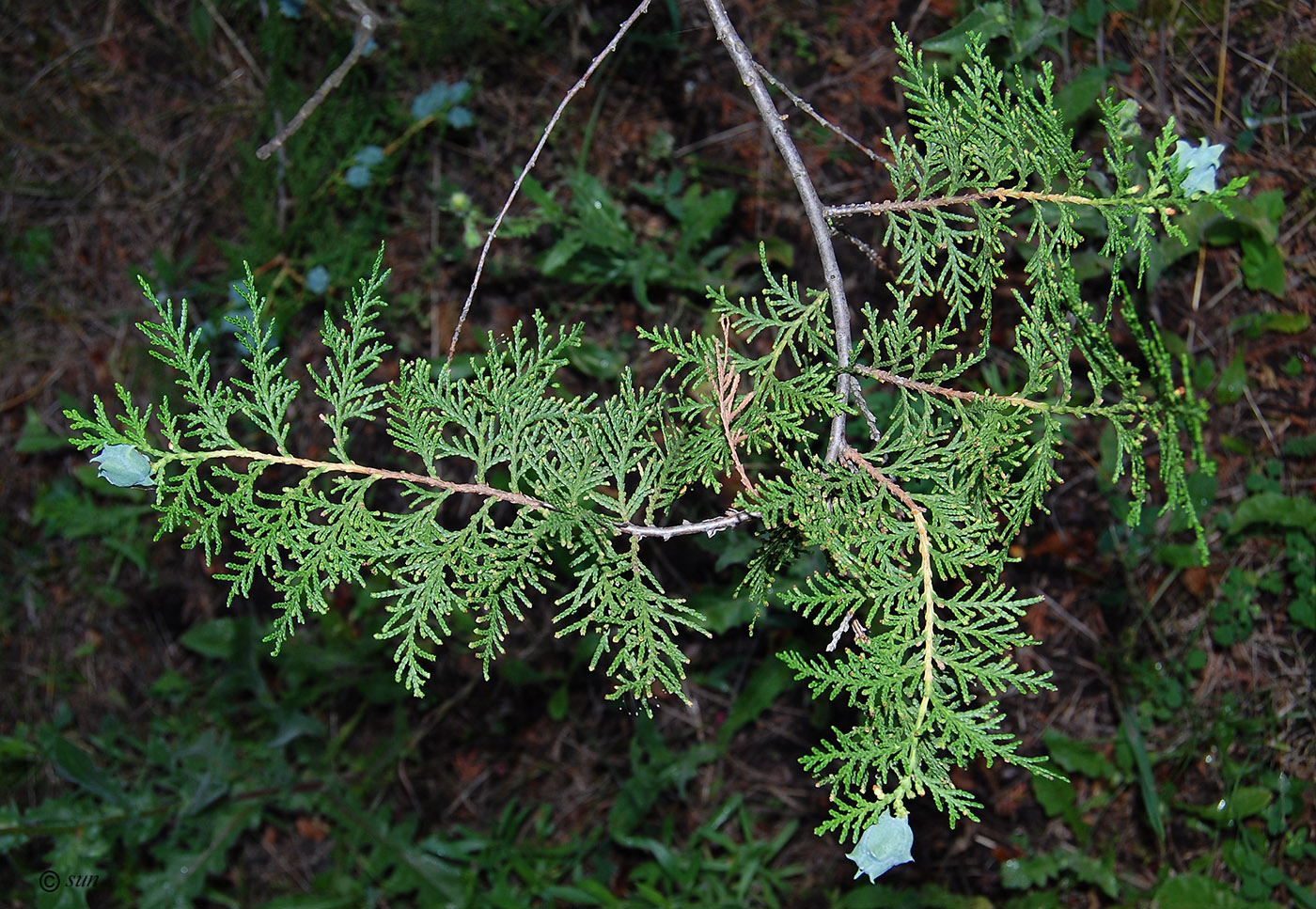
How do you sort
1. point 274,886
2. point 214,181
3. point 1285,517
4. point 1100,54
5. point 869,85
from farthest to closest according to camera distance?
point 214,181, point 274,886, point 869,85, point 1100,54, point 1285,517

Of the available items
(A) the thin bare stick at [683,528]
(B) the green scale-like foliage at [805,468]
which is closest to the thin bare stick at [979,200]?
(B) the green scale-like foliage at [805,468]

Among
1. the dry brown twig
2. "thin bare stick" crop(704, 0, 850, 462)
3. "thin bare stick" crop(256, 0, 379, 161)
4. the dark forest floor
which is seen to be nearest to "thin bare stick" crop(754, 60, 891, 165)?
"thin bare stick" crop(704, 0, 850, 462)

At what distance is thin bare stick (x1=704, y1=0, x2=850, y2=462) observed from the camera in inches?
70.9

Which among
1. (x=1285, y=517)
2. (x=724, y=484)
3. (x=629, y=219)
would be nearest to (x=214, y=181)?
(x=629, y=219)

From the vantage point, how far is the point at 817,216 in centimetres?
191

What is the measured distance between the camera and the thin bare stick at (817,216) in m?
1.80

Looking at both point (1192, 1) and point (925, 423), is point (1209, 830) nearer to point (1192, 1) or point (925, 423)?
point (925, 423)

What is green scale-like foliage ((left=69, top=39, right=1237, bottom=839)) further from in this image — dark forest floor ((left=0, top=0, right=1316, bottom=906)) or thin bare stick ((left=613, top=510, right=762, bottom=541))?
dark forest floor ((left=0, top=0, right=1316, bottom=906))

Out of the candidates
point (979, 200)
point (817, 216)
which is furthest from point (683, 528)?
point (979, 200)

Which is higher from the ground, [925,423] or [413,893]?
[925,423]

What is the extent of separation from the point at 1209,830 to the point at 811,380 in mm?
2545

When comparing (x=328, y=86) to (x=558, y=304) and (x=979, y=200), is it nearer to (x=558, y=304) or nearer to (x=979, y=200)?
(x=558, y=304)

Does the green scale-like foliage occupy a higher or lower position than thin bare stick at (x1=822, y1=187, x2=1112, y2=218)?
lower

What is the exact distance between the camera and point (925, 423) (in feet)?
5.80
